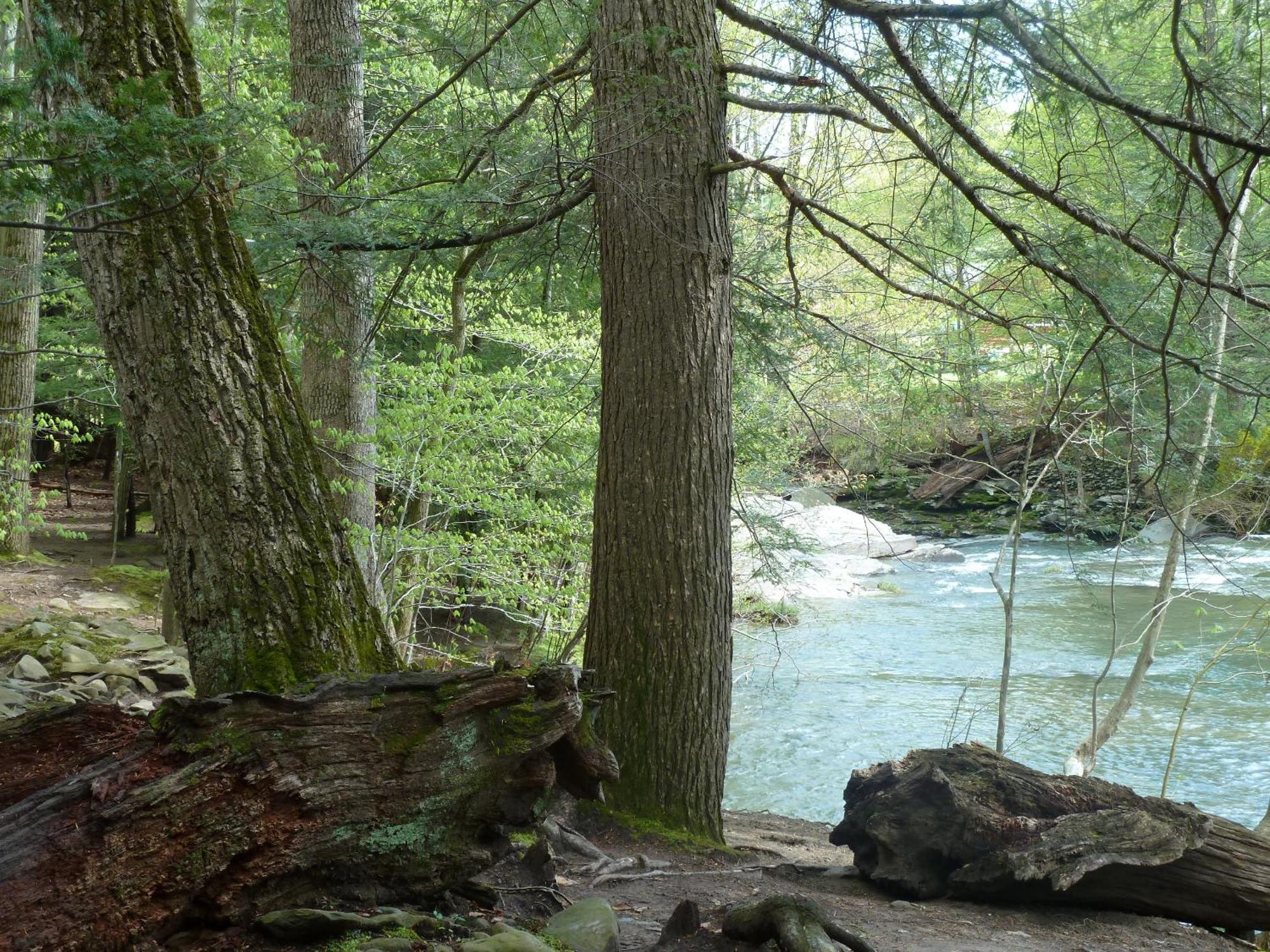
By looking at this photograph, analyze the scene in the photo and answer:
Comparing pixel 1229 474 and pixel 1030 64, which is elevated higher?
pixel 1030 64

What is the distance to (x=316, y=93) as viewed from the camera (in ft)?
21.8

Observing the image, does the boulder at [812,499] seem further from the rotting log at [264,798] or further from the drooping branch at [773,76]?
the rotting log at [264,798]

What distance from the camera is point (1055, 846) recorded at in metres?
3.72

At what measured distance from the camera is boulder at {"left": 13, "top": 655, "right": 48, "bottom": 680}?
20.2ft

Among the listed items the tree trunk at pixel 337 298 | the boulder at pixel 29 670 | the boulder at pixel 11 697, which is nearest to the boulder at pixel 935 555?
the tree trunk at pixel 337 298

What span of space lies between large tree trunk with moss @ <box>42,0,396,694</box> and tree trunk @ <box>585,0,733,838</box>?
66.6 inches

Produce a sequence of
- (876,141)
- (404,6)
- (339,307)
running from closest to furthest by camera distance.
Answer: (876,141), (339,307), (404,6)

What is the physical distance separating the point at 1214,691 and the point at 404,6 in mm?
11706

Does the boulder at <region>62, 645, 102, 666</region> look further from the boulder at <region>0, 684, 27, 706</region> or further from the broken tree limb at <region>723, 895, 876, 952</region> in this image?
the broken tree limb at <region>723, 895, 876, 952</region>

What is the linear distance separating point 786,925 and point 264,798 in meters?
1.42

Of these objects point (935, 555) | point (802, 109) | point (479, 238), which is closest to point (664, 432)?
point (479, 238)

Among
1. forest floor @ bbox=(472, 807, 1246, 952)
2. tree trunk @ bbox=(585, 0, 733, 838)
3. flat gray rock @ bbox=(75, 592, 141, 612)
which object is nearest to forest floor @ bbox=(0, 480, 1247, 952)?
forest floor @ bbox=(472, 807, 1246, 952)

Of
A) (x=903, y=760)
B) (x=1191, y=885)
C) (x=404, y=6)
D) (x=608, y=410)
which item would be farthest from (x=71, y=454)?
(x=1191, y=885)

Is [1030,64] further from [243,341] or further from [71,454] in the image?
[71,454]
